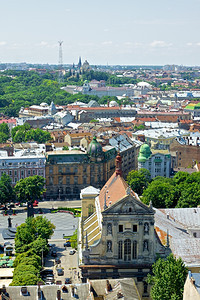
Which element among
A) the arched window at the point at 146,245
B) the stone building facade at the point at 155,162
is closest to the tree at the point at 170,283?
the arched window at the point at 146,245

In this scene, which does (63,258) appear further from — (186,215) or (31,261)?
(186,215)

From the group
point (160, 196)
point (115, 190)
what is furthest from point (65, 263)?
point (160, 196)

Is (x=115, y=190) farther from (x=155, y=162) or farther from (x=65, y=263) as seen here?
(x=155, y=162)

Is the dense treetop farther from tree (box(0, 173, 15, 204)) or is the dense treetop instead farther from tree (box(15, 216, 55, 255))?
tree (box(0, 173, 15, 204))

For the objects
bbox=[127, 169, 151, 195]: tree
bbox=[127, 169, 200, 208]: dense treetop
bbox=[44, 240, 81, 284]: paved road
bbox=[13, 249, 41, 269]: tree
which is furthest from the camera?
bbox=[127, 169, 151, 195]: tree

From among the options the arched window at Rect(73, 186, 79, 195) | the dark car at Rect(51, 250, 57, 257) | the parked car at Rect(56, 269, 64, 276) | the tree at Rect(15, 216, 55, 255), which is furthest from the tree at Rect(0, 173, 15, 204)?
the parked car at Rect(56, 269, 64, 276)

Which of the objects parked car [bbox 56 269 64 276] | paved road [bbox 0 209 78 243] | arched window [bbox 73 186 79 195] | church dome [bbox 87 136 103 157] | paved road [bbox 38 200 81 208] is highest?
church dome [bbox 87 136 103 157]

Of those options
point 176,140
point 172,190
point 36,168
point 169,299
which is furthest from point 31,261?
point 176,140
